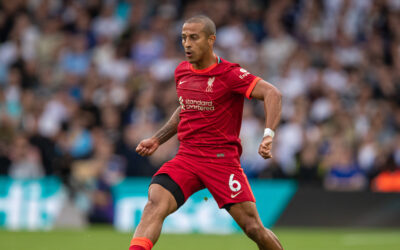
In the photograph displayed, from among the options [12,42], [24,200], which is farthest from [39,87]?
[24,200]

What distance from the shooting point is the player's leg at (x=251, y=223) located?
699cm

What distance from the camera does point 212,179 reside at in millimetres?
7105

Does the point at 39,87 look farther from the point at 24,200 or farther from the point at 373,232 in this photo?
the point at 373,232

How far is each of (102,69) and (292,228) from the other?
6.05m

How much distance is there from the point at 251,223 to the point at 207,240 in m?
6.12

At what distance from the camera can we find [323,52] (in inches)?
701

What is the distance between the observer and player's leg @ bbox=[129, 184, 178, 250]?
6523 mm

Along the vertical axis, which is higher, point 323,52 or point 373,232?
point 323,52

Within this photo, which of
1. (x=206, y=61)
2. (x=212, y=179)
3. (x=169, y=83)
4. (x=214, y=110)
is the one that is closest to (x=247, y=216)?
(x=212, y=179)

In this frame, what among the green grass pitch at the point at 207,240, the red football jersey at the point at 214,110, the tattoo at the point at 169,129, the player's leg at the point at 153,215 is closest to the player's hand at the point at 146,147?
the tattoo at the point at 169,129

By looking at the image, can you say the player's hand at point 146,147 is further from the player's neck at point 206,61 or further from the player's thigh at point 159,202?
the player's neck at point 206,61

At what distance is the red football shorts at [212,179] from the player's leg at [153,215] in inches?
8.0

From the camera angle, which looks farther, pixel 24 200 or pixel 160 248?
pixel 24 200

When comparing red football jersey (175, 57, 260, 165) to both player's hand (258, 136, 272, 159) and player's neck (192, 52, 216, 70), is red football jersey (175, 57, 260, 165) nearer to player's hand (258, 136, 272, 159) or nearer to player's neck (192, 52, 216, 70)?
player's neck (192, 52, 216, 70)
